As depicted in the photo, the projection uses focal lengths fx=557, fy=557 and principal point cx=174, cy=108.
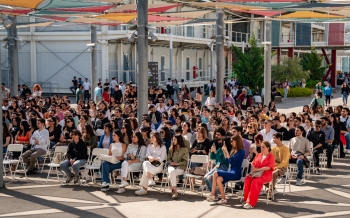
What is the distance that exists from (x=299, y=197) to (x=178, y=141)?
9.30 ft

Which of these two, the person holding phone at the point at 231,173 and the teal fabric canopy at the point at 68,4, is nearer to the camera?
the person holding phone at the point at 231,173

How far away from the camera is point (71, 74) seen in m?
39.6

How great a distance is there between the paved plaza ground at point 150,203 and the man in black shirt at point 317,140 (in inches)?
47.4

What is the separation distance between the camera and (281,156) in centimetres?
1184

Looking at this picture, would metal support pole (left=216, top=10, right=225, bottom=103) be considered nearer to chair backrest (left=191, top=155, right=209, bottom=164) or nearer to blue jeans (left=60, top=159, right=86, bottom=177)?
chair backrest (left=191, top=155, right=209, bottom=164)

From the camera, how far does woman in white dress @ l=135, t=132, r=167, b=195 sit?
11906mm

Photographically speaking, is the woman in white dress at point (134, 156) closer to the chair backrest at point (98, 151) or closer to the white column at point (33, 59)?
the chair backrest at point (98, 151)

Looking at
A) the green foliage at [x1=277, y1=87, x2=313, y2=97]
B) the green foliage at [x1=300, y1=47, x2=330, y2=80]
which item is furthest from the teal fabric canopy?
the green foliage at [x1=300, y1=47, x2=330, y2=80]

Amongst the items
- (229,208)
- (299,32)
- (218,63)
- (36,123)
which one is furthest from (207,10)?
(299,32)

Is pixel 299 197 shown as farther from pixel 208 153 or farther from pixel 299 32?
pixel 299 32

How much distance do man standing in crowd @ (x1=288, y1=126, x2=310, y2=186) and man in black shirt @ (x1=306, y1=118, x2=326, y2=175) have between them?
3.90 ft

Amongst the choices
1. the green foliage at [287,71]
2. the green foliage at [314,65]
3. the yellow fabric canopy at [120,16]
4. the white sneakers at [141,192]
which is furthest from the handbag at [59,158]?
the green foliage at [314,65]

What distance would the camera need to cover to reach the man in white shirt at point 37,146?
14273 mm

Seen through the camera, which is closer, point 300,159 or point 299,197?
point 299,197
